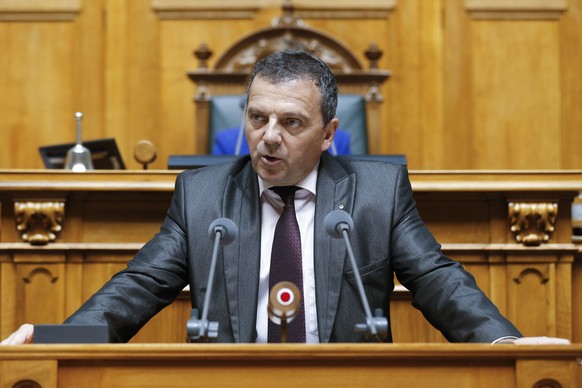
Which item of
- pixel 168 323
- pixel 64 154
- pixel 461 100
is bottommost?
pixel 168 323

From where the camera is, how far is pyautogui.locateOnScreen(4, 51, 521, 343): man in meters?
2.30

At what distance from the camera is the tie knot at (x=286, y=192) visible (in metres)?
2.48

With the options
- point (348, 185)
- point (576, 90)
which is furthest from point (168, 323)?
point (576, 90)

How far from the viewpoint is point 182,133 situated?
17.4 feet

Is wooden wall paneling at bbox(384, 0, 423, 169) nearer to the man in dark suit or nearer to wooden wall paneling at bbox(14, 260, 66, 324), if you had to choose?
the man in dark suit

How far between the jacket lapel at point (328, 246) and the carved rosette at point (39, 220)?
0.96m

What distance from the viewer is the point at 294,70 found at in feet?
7.94

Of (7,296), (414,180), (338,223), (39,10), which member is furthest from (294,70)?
(39,10)

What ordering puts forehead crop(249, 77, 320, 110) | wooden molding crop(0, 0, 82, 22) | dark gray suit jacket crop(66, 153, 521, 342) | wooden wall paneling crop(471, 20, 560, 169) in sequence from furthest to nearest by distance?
wooden molding crop(0, 0, 82, 22) → wooden wall paneling crop(471, 20, 560, 169) → forehead crop(249, 77, 320, 110) → dark gray suit jacket crop(66, 153, 521, 342)

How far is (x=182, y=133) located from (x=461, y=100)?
1.51 metres

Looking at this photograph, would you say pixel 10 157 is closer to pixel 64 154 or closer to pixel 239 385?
pixel 64 154

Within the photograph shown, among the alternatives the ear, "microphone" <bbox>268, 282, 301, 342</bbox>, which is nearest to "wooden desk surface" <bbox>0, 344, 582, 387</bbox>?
"microphone" <bbox>268, 282, 301, 342</bbox>

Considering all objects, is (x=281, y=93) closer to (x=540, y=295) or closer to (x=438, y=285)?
(x=438, y=285)

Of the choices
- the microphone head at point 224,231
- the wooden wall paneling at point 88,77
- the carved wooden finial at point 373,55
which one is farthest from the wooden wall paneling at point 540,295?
the wooden wall paneling at point 88,77
